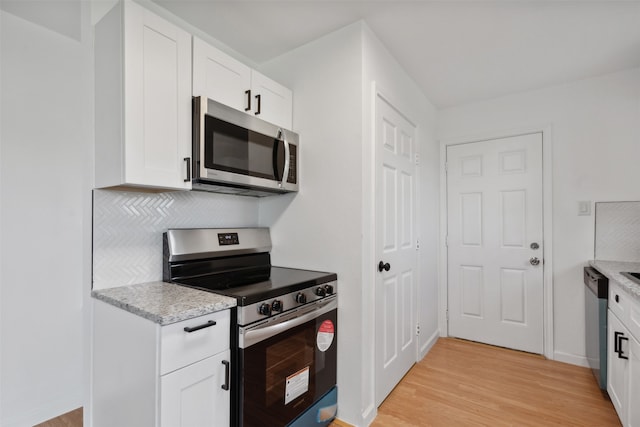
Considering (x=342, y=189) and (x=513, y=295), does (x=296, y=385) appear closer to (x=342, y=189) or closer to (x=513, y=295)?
(x=342, y=189)

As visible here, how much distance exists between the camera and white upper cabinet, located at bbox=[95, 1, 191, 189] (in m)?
1.37

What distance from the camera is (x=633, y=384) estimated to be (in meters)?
1.59

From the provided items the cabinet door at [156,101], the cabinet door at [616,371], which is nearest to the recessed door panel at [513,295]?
the cabinet door at [616,371]

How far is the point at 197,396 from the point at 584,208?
3176 millimetres

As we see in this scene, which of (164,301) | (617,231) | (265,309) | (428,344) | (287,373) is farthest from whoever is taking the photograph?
(428,344)

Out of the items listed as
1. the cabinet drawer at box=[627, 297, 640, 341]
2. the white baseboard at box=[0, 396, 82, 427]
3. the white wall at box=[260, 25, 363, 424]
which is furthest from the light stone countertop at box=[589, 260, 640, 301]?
the white baseboard at box=[0, 396, 82, 427]

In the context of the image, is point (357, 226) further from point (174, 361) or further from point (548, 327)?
point (548, 327)

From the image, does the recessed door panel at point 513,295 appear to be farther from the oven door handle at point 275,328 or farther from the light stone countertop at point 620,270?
the oven door handle at point 275,328

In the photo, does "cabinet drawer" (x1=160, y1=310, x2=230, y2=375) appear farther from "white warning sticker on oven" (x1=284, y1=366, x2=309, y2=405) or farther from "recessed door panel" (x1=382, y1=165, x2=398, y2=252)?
"recessed door panel" (x1=382, y1=165, x2=398, y2=252)

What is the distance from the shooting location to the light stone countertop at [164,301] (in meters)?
1.19

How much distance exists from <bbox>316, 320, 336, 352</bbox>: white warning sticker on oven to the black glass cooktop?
26cm

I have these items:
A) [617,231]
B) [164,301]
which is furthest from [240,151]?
[617,231]

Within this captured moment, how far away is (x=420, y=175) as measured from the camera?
9.28ft

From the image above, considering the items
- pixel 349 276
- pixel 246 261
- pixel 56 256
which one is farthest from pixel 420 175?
pixel 56 256
